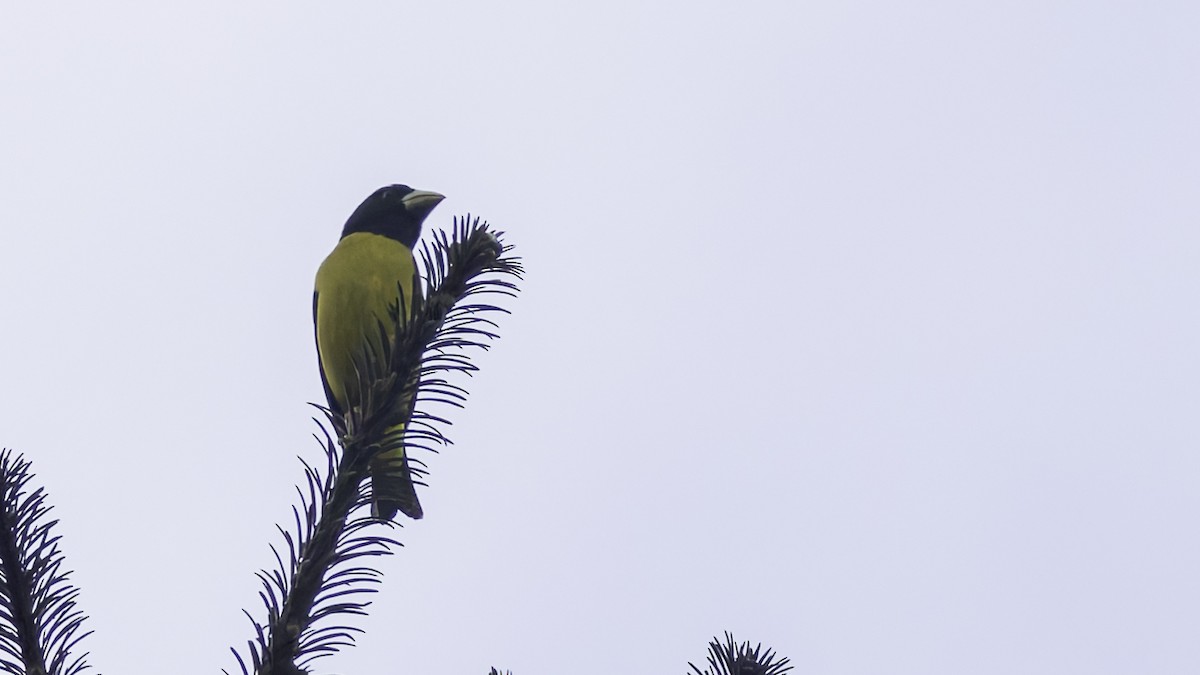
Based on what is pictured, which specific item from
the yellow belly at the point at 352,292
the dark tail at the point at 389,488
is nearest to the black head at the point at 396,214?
the yellow belly at the point at 352,292

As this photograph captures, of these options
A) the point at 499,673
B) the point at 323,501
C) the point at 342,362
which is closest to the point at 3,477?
the point at 323,501

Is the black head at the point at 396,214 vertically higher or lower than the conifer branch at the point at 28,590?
higher

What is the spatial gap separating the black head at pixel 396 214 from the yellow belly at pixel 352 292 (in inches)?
18.0

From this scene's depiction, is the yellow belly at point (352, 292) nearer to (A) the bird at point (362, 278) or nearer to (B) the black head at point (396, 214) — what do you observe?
(A) the bird at point (362, 278)

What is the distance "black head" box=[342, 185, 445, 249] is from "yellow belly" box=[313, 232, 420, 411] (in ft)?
1.50

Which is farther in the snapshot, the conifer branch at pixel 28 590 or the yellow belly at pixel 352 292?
the yellow belly at pixel 352 292

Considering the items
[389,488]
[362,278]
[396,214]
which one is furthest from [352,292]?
[389,488]

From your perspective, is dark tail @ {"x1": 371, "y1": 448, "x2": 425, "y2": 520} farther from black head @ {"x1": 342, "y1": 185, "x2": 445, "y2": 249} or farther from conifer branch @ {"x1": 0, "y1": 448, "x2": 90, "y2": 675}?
black head @ {"x1": 342, "y1": 185, "x2": 445, "y2": 249}

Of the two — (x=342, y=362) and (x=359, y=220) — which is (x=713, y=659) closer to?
(x=342, y=362)

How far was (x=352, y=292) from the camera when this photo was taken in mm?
5758

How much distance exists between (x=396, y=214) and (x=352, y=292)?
133 cm

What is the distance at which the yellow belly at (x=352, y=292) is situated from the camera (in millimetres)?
5613

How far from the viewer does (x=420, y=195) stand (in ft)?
22.9

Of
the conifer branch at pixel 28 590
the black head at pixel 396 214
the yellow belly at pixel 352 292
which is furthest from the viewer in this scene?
the black head at pixel 396 214
